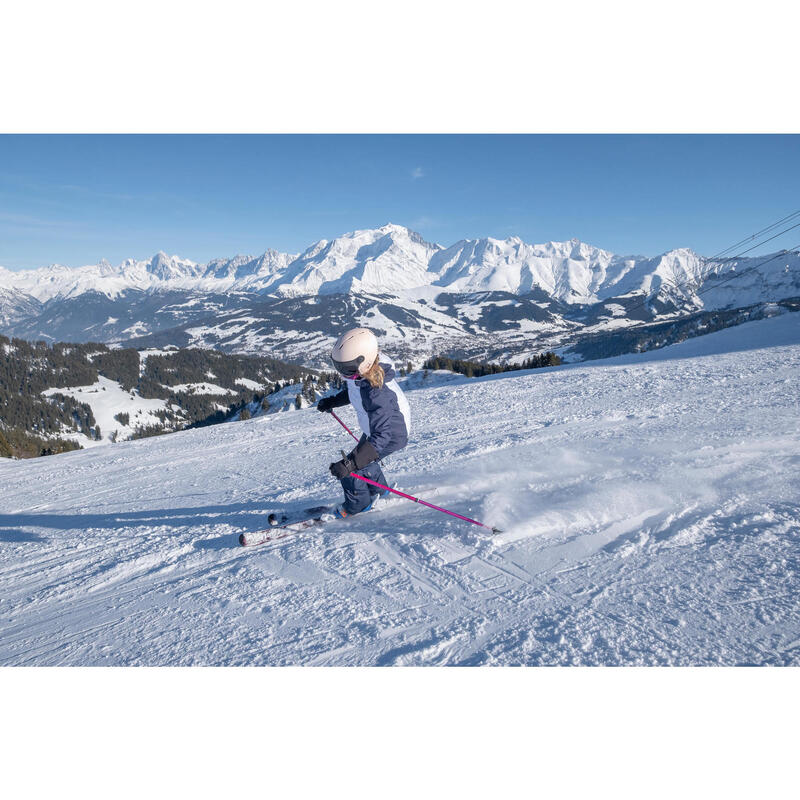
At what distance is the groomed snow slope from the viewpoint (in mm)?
3127

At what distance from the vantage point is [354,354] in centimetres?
465

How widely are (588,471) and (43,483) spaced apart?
420 inches

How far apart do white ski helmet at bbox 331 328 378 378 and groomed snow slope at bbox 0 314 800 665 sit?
1.82m

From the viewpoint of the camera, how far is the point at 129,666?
3242 mm

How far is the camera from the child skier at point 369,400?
4660mm

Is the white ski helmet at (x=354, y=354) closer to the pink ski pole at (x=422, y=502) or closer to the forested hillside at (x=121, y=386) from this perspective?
the pink ski pole at (x=422, y=502)

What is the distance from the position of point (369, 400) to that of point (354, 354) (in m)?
0.53

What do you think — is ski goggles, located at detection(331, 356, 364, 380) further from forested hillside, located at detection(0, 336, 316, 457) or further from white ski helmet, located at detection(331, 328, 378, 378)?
forested hillside, located at detection(0, 336, 316, 457)

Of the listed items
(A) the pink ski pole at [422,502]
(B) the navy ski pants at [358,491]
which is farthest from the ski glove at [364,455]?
(B) the navy ski pants at [358,491]

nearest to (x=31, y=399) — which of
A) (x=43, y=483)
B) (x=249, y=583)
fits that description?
(x=43, y=483)

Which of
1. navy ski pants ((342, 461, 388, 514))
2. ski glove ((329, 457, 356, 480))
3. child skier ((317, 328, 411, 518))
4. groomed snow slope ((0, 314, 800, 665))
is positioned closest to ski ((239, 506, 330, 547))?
groomed snow slope ((0, 314, 800, 665))

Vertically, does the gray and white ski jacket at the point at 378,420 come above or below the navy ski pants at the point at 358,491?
above

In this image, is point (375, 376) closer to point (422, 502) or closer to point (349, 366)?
point (349, 366)

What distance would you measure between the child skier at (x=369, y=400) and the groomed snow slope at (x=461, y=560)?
0.91m
